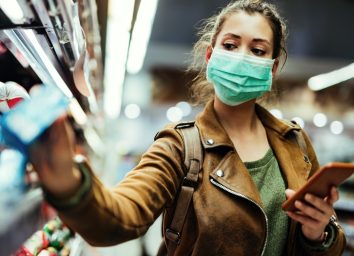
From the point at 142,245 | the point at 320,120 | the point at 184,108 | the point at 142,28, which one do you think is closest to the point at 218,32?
the point at 142,28

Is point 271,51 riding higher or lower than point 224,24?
lower

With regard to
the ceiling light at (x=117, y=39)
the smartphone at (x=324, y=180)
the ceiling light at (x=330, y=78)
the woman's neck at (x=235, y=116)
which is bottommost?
the ceiling light at (x=330, y=78)

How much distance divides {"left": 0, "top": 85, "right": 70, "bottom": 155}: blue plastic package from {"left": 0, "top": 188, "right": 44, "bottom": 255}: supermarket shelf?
50 cm

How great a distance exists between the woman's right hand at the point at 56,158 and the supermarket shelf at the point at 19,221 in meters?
0.44

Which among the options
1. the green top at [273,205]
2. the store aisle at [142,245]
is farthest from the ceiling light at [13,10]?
the store aisle at [142,245]

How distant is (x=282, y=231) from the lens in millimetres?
1416

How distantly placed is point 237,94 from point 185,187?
0.40m

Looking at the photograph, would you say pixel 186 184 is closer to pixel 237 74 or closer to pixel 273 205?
pixel 273 205

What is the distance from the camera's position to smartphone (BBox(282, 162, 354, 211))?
106 cm

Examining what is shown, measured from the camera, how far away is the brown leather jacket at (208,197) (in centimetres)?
100

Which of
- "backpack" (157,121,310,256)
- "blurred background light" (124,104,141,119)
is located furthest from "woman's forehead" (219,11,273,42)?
"blurred background light" (124,104,141,119)

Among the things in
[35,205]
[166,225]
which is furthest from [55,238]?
[166,225]

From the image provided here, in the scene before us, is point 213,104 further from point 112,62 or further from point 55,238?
point 112,62

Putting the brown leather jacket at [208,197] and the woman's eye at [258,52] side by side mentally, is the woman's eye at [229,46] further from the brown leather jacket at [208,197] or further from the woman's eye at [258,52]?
the brown leather jacket at [208,197]
